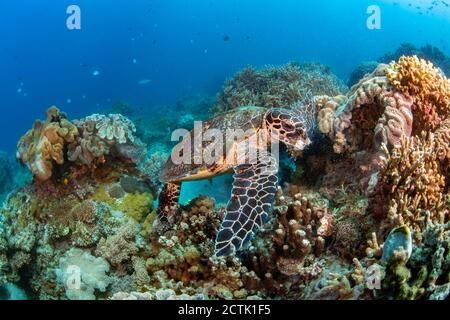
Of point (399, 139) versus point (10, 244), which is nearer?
point (399, 139)

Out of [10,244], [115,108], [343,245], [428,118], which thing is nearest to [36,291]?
[10,244]

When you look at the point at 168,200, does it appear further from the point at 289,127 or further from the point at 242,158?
the point at 289,127

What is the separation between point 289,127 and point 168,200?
2.20 metres

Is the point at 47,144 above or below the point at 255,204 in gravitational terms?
above

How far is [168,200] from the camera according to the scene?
17.6 ft

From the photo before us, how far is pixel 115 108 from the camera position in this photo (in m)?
22.9

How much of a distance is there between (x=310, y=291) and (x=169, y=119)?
14.5 meters

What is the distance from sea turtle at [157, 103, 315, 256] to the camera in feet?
13.2

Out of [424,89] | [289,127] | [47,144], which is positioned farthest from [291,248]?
[47,144]

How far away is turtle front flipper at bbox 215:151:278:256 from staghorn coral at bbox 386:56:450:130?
6.84 feet

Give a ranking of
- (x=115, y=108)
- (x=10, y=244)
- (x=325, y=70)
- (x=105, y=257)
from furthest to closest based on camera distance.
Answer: (x=115, y=108)
(x=325, y=70)
(x=10, y=244)
(x=105, y=257)

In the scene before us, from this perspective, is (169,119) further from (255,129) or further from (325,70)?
(255,129)
